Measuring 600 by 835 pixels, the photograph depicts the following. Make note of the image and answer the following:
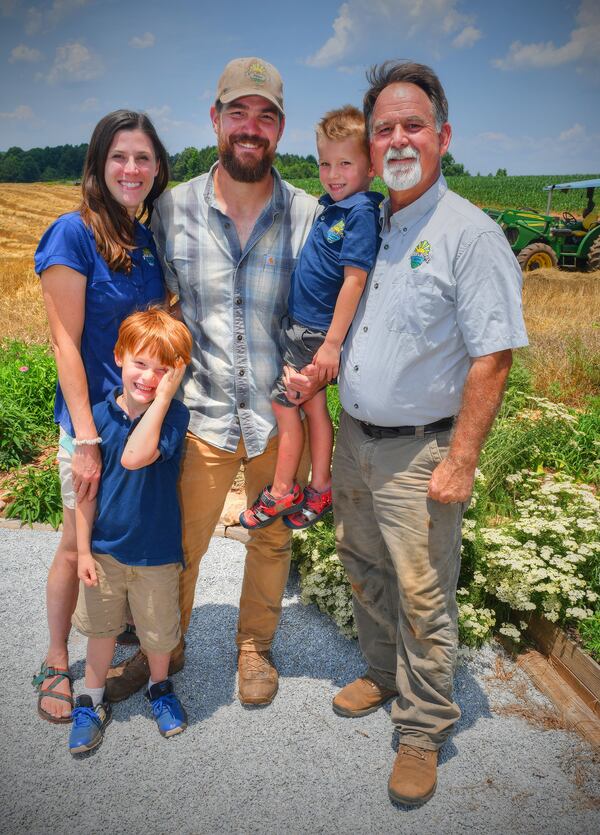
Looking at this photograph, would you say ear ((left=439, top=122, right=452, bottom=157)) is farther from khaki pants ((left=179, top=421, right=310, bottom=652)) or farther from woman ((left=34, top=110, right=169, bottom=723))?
khaki pants ((left=179, top=421, right=310, bottom=652))

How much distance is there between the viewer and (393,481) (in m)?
2.61

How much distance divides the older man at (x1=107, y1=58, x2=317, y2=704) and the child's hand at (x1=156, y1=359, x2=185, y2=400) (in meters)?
0.27

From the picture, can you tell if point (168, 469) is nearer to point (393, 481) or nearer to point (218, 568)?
point (393, 481)

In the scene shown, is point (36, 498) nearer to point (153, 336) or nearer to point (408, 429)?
point (153, 336)

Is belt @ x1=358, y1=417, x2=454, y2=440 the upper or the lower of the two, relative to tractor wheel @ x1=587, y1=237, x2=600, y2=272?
lower

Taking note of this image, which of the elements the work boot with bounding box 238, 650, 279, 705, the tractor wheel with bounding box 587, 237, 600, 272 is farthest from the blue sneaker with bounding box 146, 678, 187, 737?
the tractor wheel with bounding box 587, 237, 600, 272

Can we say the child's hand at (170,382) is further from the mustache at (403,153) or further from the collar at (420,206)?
the mustache at (403,153)

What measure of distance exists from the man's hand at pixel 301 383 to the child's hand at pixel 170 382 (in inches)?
19.1

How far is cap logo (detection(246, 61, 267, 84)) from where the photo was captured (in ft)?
9.11

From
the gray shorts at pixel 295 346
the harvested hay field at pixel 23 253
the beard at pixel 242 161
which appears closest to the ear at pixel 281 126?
the beard at pixel 242 161

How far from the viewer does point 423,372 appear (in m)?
2.46

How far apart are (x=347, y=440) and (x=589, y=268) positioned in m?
15.6

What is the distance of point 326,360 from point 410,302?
0.48 metres

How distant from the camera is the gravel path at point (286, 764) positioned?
2.46 m
